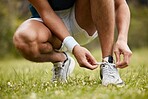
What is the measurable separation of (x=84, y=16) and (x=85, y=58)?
31.7 inches

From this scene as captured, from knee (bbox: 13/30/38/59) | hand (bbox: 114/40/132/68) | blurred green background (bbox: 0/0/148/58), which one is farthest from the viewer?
blurred green background (bbox: 0/0/148/58)

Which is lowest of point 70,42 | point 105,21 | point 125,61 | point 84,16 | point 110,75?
point 110,75

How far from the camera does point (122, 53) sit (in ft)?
13.5

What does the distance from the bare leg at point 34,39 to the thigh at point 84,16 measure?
33 cm

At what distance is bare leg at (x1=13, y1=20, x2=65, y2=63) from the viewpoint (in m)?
4.30

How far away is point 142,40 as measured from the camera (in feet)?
82.8

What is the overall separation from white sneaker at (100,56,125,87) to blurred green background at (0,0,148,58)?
51.9ft

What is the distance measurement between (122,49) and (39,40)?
32.0 inches

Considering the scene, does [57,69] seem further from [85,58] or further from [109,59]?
[85,58]

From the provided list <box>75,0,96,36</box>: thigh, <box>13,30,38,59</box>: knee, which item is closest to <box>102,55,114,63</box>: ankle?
<box>75,0,96,36</box>: thigh

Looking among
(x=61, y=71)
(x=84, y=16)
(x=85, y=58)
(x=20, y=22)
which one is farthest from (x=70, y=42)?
(x=20, y=22)

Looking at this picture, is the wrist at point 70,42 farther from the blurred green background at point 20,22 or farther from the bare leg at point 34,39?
the blurred green background at point 20,22

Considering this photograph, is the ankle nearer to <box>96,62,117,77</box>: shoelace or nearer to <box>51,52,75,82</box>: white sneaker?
<box>96,62,117,77</box>: shoelace

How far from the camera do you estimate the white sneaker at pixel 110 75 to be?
13.5ft
